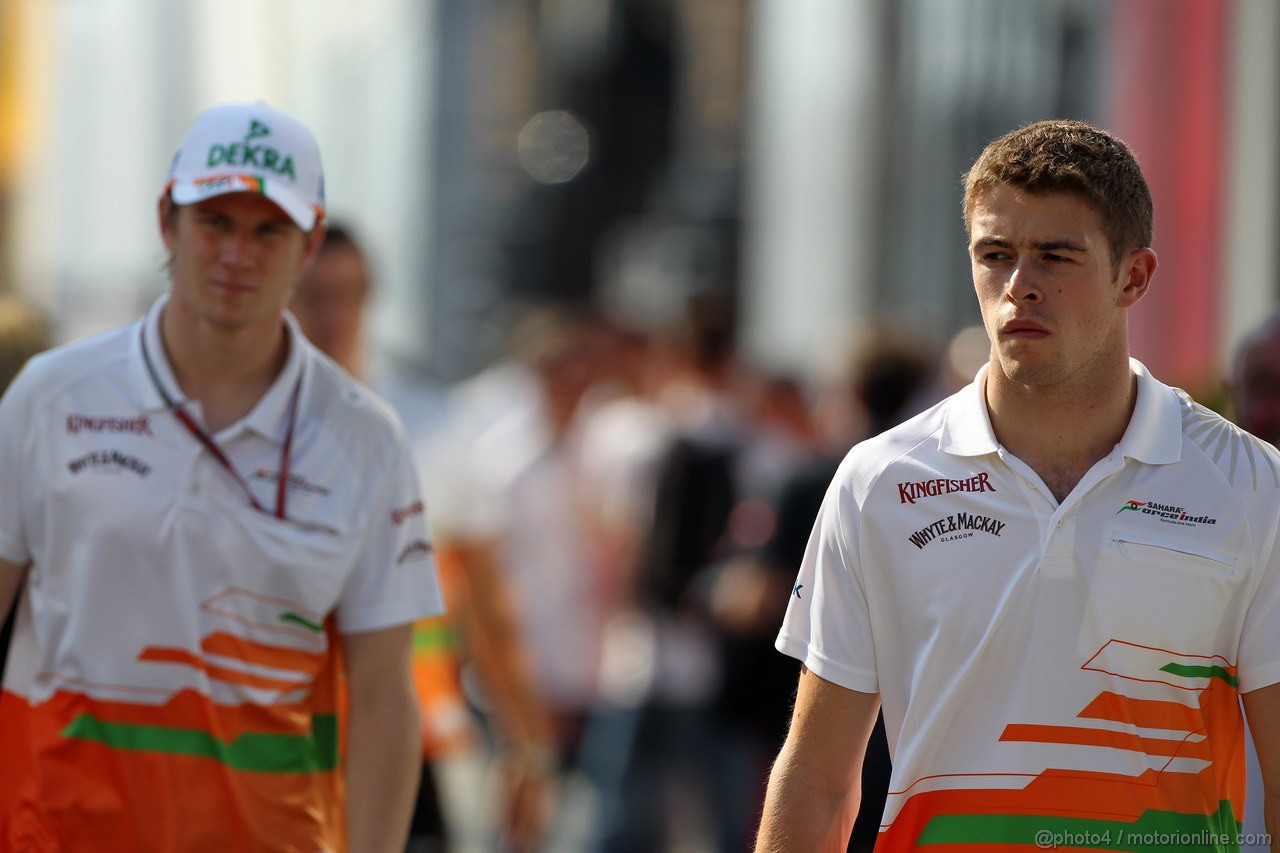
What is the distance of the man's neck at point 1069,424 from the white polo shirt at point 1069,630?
34 mm

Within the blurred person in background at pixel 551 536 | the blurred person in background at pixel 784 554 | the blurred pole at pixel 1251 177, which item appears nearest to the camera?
the blurred person in background at pixel 784 554

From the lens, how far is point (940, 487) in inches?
136

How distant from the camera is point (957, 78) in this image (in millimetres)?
17094

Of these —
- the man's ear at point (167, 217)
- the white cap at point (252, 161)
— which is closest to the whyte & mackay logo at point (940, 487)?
the white cap at point (252, 161)

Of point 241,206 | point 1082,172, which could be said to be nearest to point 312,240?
point 241,206

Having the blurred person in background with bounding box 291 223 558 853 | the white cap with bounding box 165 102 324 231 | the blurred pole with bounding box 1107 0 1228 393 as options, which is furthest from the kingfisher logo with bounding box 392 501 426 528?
the blurred pole with bounding box 1107 0 1228 393

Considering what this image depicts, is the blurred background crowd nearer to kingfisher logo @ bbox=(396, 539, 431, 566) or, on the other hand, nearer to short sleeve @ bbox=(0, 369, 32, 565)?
short sleeve @ bbox=(0, 369, 32, 565)

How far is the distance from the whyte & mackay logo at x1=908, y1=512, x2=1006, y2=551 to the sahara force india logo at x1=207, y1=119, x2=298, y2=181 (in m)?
1.58

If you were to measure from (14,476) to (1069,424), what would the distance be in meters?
2.08

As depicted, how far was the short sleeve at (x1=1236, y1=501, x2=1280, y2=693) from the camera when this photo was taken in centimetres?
329

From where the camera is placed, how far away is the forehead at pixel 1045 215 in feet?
10.9

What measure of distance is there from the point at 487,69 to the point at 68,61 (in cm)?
3320

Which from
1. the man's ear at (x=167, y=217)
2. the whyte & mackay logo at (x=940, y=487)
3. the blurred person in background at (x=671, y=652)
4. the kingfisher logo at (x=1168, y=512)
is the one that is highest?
the man's ear at (x=167, y=217)

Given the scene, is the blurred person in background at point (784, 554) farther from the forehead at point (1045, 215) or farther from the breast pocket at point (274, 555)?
the forehead at point (1045, 215)
